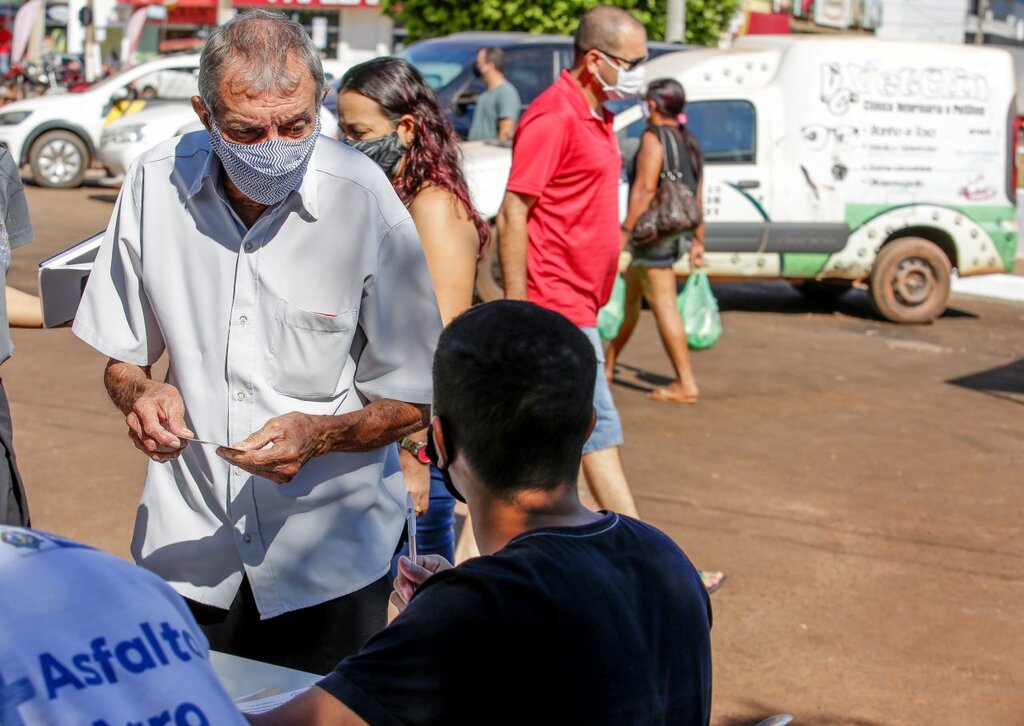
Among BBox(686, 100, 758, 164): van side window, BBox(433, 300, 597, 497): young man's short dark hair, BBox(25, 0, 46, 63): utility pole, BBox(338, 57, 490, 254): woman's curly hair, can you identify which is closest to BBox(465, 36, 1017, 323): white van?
BBox(686, 100, 758, 164): van side window

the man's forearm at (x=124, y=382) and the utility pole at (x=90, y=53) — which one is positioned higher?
the man's forearm at (x=124, y=382)

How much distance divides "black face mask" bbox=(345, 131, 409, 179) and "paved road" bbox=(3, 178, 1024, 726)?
1985 millimetres

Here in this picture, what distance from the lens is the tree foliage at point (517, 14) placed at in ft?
66.4

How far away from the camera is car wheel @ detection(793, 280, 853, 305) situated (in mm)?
12579

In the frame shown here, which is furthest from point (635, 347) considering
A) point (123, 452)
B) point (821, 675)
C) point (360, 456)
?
point (360, 456)

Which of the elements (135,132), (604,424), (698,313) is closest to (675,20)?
(135,132)

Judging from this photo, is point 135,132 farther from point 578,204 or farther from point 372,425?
point 372,425

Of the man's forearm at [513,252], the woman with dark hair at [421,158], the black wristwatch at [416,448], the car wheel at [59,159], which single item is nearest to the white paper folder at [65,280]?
the woman with dark hair at [421,158]

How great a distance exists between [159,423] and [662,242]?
5651mm

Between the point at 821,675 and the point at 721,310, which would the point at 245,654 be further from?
the point at 721,310

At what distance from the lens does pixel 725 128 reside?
10.7m

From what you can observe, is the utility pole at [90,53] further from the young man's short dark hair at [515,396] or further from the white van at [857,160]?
the young man's short dark hair at [515,396]

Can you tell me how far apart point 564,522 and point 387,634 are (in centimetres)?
33

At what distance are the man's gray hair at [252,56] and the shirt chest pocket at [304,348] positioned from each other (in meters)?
0.42
